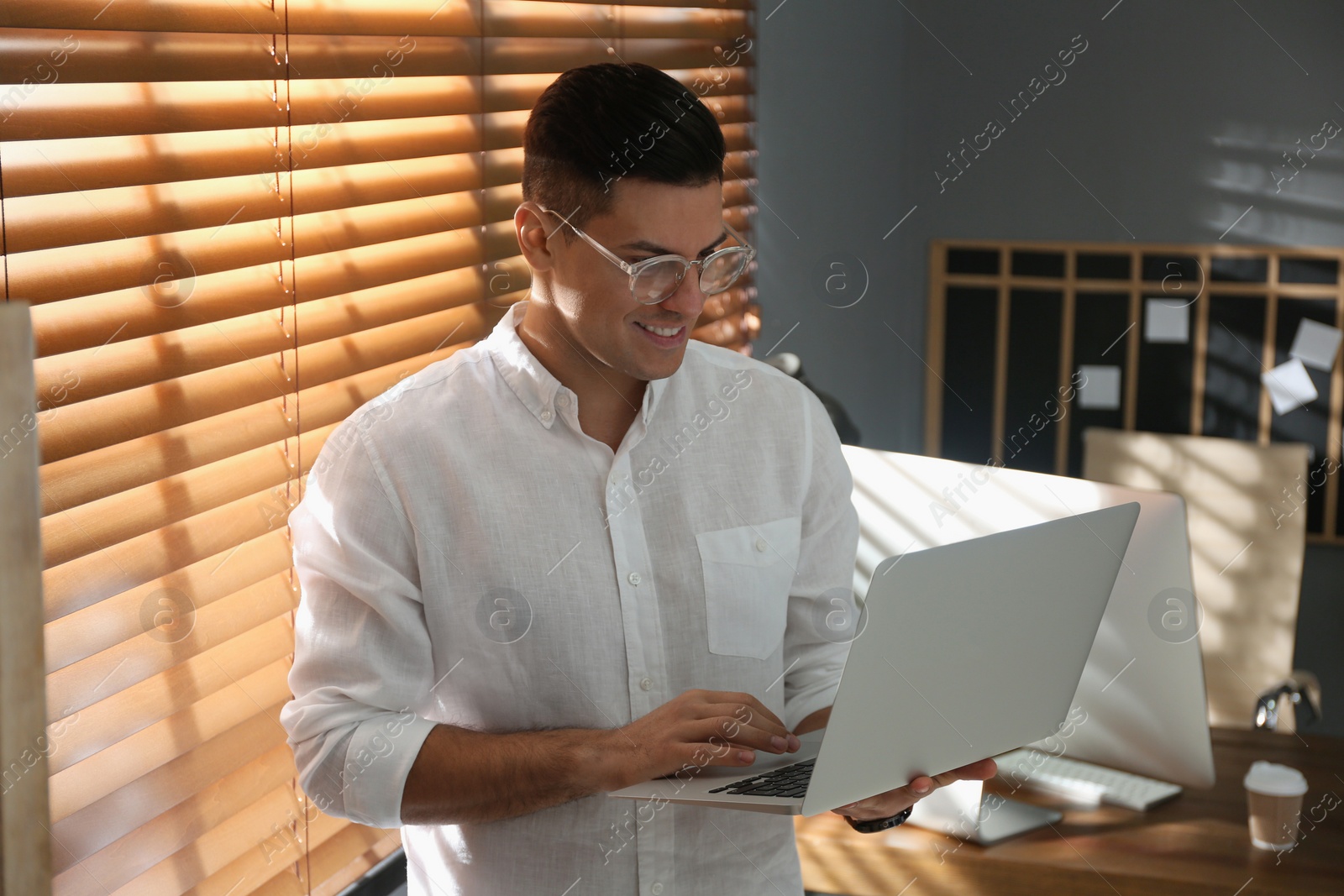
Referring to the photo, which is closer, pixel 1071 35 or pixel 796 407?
pixel 796 407

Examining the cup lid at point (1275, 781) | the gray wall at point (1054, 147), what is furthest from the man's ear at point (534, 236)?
the gray wall at point (1054, 147)

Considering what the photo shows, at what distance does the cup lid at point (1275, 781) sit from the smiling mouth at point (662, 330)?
1.04m

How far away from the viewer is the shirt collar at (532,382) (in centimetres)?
121

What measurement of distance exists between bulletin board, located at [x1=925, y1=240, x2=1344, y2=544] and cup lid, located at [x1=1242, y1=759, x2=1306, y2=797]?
2504mm

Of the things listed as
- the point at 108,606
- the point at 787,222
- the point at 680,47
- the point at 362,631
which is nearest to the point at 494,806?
the point at 362,631

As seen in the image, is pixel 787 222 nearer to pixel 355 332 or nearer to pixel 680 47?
pixel 680 47

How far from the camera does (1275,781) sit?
1.55m

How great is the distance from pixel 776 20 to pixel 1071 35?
152 cm

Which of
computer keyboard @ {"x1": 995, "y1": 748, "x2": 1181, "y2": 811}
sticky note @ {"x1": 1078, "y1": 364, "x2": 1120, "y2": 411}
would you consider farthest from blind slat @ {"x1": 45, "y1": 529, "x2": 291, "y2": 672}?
sticky note @ {"x1": 1078, "y1": 364, "x2": 1120, "y2": 411}

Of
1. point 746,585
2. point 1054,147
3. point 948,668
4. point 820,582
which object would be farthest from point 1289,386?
point 948,668

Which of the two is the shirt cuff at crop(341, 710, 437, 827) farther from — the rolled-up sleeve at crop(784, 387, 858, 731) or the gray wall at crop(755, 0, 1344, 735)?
the gray wall at crop(755, 0, 1344, 735)

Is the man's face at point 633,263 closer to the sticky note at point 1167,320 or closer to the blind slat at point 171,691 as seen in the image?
→ the blind slat at point 171,691

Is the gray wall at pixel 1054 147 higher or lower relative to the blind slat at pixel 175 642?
higher

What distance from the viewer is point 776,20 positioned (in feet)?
9.53
